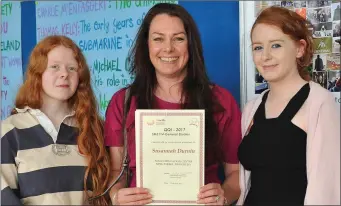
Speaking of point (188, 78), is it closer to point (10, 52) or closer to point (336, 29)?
point (336, 29)

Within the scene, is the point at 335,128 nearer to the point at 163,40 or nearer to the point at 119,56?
the point at 163,40

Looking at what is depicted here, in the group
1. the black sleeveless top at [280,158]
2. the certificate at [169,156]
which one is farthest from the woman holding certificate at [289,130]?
the certificate at [169,156]

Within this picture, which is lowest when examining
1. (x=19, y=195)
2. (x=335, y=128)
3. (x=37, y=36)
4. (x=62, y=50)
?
(x=19, y=195)

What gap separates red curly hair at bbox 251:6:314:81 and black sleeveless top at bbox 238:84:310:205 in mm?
116

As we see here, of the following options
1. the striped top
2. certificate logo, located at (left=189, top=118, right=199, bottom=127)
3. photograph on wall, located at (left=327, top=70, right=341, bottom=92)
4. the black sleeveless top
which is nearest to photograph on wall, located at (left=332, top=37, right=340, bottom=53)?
photograph on wall, located at (left=327, top=70, right=341, bottom=92)

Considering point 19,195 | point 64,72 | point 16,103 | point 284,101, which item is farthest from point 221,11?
point 19,195

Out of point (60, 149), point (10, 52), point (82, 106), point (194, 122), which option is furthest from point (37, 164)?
point (10, 52)

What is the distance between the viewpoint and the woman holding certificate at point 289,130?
56.7 inches

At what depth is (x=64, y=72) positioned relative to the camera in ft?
5.61

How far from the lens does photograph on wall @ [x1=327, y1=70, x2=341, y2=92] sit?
80.7 inches

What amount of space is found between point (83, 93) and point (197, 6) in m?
0.91

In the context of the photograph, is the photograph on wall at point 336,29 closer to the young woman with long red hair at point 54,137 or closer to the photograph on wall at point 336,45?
the photograph on wall at point 336,45

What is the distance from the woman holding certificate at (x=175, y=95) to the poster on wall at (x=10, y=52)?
1.24m

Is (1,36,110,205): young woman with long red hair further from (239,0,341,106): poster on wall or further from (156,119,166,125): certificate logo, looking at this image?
(239,0,341,106): poster on wall
